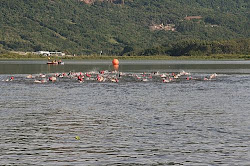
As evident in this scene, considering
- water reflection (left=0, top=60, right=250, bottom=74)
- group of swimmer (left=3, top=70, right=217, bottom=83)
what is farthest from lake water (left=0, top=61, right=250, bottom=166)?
water reflection (left=0, top=60, right=250, bottom=74)

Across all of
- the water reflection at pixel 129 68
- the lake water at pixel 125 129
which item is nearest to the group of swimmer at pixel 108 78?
the lake water at pixel 125 129

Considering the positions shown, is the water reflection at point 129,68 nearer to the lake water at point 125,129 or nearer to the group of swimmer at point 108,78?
the group of swimmer at point 108,78

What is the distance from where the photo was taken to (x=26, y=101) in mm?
42250

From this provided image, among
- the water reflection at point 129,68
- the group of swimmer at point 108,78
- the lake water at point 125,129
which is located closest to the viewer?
the lake water at point 125,129

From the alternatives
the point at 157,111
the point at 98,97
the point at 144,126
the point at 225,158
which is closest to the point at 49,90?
the point at 98,97

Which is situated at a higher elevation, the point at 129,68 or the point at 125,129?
the point at 129,68

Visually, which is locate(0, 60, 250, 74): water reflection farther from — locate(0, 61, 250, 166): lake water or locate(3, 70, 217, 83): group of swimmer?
locate(0, 61, 250, 166): lake water

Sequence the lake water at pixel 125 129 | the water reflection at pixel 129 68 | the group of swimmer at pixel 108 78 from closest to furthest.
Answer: the lake water at pixel 125 129 → the group of swimmer at pixel 108 78 → the water reflection at pixel 129 68

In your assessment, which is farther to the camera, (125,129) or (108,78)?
(108,78)

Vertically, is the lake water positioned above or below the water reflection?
below

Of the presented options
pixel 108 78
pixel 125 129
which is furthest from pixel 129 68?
pixel 125 129

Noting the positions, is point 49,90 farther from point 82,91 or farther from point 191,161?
point 191,161

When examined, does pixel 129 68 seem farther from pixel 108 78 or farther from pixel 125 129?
pixel 125 129

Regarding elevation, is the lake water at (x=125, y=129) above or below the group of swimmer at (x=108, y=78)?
below
